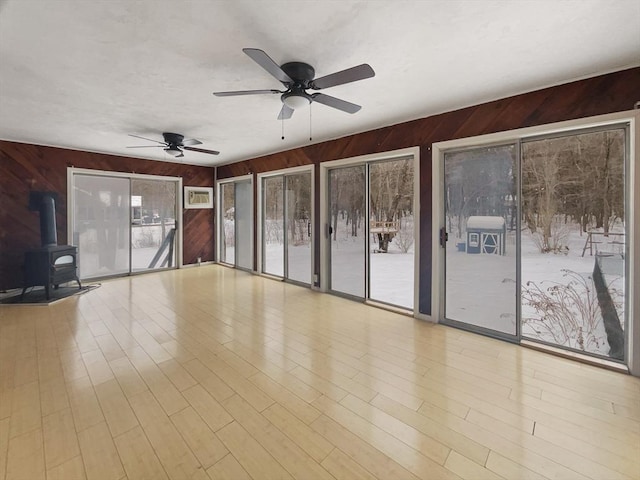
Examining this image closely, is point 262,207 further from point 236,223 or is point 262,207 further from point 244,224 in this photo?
point 236,223

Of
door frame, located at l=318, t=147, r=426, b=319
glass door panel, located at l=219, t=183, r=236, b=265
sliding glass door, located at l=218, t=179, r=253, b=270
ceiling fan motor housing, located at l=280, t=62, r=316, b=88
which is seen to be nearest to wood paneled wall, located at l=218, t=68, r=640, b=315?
door frame, located at l=318, t=147, r=426, b=319

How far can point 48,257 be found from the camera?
4574mm

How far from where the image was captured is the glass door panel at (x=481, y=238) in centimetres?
321

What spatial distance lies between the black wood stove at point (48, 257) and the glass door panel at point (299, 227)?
3788 mm

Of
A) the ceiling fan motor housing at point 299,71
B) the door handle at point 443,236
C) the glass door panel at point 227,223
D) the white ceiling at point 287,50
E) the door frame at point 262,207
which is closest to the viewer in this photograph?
the white ceiling at point 287,50

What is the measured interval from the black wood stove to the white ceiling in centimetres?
183

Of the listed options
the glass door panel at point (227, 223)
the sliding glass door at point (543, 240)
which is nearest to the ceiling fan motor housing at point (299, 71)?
the sliding glass door at point (543, 240)

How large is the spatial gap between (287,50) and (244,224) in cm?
518

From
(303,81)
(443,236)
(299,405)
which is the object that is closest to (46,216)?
(303,81)

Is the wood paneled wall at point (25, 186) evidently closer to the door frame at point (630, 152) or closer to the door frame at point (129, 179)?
Answer: the door frame at point (129, 179)

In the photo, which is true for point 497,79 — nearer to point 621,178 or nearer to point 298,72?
point 621,178

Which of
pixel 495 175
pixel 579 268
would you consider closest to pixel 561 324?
pixel 579 268

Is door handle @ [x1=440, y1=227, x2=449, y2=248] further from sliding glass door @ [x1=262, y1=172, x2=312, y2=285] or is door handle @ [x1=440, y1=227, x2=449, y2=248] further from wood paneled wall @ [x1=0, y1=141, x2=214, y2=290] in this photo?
wood paneled wall @ [x1=0, y1=141, x2=214, y2=290]

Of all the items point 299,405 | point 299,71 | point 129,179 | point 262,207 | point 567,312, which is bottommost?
point 299,405
